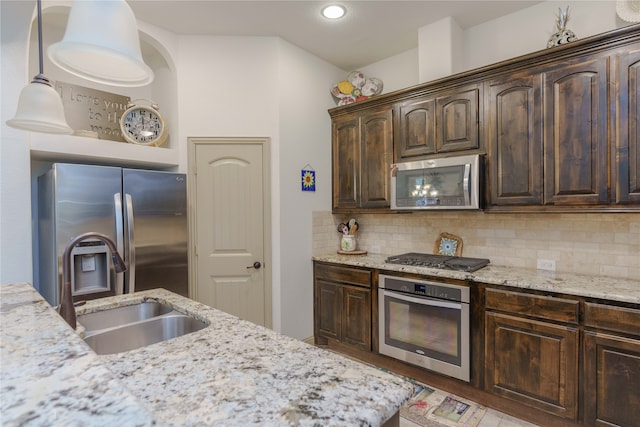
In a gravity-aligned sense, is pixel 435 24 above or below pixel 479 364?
above

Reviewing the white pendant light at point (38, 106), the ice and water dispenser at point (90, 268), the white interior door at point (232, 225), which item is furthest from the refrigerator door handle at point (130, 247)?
the white pendant light at point (38, 106)

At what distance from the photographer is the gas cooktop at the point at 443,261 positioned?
100 inches

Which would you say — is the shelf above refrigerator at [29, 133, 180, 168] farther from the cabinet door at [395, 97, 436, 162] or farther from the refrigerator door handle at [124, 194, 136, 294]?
the cabinet door at [395, 97, 436, 162]

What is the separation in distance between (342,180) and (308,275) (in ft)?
3.51

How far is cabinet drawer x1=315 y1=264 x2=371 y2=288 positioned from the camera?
298 cm

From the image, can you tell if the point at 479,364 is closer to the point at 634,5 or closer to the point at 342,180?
the point at 342,180

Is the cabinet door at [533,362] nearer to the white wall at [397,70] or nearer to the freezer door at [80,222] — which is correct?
the white wall at [397,70]

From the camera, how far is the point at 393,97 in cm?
310

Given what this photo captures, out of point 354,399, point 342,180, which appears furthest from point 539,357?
point 342,180

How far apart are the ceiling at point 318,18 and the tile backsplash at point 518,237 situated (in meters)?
1.70

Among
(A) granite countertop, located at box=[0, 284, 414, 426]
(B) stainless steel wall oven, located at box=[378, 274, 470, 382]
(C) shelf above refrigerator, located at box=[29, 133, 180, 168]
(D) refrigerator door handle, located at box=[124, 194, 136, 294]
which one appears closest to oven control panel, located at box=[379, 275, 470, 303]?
(B) stainless steel wall oven, located at box=[378, 274, 470, 382]

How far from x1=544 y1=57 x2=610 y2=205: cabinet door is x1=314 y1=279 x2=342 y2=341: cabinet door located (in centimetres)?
193

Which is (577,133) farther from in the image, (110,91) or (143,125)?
(110,91)

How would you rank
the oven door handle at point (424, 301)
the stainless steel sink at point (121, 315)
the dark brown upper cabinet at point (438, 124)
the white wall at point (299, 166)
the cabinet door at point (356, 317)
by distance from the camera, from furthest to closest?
the white wall at point (299, 166)
the cabinet door at point (356, 317)
the dark brown upper cabinet at point (438, 124)
the oven door handle at point (424, 301)
the stainless steel sink at point (121, 315)
